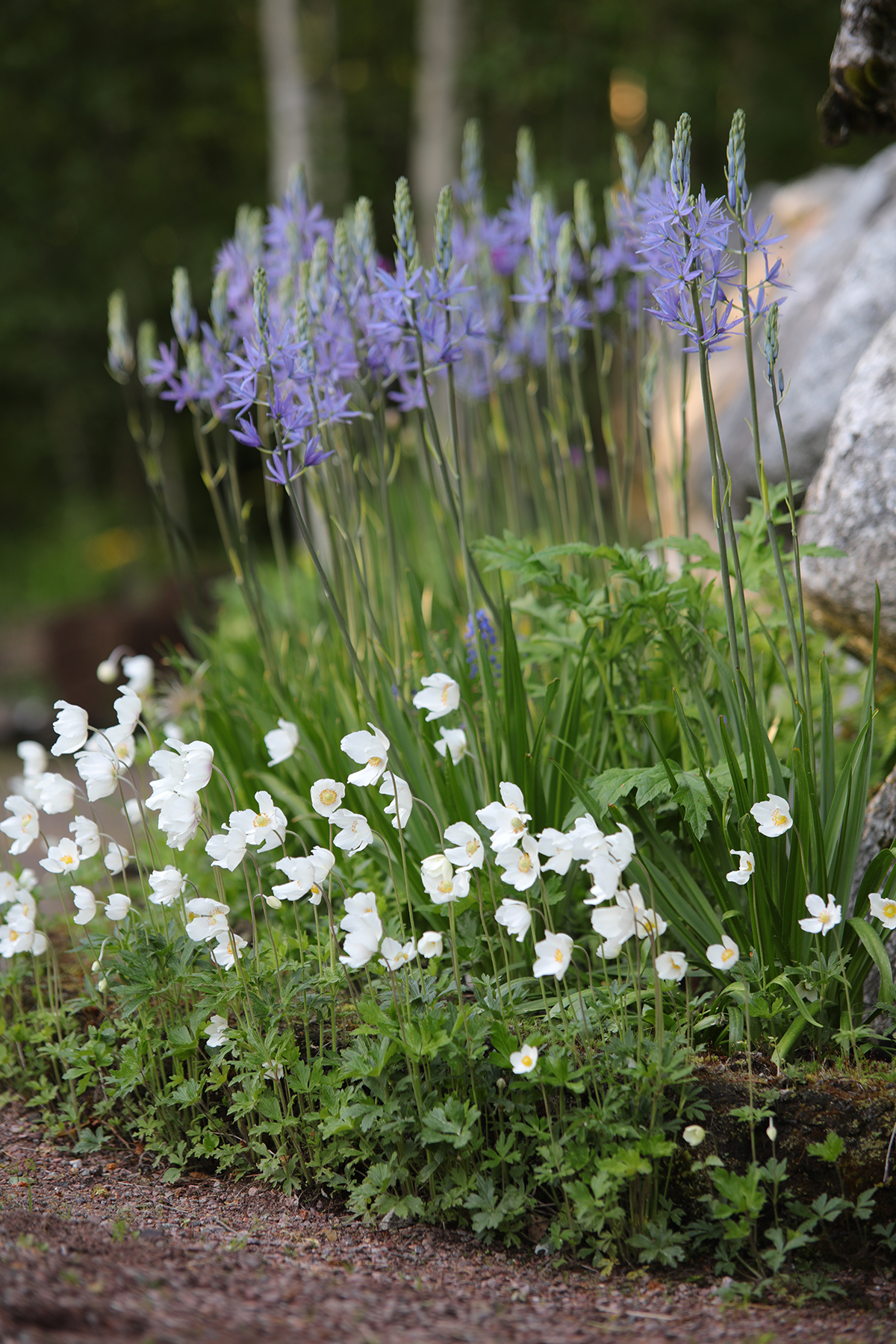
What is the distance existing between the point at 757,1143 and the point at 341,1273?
782 mm

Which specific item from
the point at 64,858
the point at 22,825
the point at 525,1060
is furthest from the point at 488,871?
the point at 22,825

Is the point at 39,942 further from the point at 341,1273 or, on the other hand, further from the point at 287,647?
the point at 287,647

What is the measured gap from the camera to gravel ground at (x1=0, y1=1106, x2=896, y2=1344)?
1.44 metres

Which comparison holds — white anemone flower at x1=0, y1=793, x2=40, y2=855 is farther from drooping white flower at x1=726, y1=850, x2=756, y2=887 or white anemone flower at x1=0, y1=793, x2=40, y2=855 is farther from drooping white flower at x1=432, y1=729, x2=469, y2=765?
drooping white flower at x1=726, y1=850, x2=756, y2=887

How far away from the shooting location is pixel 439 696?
2.14m

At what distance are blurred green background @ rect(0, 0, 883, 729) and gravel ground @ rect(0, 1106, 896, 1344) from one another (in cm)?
897

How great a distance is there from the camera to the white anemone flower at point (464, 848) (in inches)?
75.0

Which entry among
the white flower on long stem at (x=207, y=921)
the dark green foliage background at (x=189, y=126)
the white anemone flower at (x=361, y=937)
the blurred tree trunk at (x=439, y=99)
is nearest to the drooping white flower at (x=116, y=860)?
the white flower on long stem at (x=207, y=921)

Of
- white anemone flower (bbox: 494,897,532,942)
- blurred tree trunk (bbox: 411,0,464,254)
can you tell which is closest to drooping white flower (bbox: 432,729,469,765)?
white anemone flower (bbox: 494,897,532,942)

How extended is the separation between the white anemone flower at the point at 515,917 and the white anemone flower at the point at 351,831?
32 cm

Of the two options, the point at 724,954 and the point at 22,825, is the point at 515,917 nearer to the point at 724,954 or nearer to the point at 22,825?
the point at 724,954

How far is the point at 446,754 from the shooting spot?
7.73 feet

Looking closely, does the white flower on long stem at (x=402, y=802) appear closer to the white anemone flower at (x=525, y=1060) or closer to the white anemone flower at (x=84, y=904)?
the white anemone flower at (x=525, y=1060)

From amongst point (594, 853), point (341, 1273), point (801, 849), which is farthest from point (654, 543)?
point (341, 1273)
